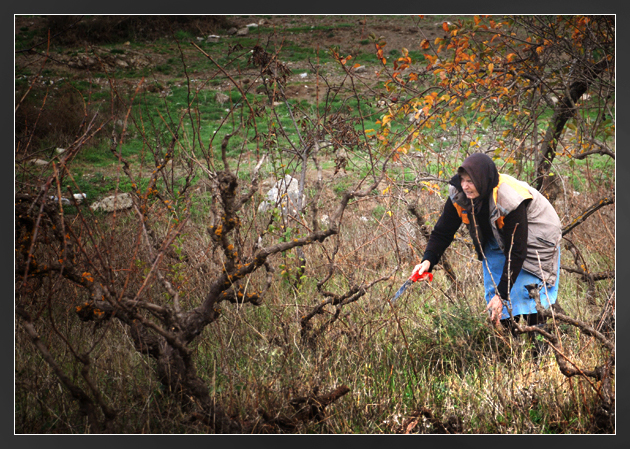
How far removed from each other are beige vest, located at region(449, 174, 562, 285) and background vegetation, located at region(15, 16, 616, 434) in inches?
14.6

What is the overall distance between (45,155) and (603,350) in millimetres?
3905

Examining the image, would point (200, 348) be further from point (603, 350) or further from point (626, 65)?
point (626, 65)

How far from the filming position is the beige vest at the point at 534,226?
8.60ft

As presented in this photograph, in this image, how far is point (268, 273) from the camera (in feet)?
9.89

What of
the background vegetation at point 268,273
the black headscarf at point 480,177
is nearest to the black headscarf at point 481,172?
the black headscarf at point 480,177

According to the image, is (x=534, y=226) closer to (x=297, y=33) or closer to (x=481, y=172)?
(x=481, y=172)

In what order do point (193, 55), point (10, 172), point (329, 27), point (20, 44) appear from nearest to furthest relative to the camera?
1. point (10, 172)
2. point (20, 44)
3. point (329, 27)
4. point (193, 55)

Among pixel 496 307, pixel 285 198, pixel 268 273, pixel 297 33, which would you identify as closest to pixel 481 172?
pixel 496 307

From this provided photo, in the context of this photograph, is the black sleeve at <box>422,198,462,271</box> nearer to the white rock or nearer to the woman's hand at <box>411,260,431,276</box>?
the woman's hand at <box>411,260,431,276</box>

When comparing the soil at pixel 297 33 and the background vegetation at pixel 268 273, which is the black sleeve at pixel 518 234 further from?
the soil at pixel 297 33

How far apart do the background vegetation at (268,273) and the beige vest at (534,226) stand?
1.22ft

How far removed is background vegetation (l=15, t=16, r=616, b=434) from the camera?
2.18 m
